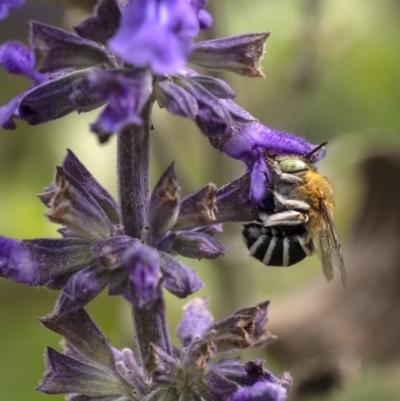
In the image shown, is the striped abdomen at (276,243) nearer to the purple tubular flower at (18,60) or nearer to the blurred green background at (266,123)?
the purple tubular flower at (18,60)

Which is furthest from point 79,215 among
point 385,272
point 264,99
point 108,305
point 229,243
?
point 264,99

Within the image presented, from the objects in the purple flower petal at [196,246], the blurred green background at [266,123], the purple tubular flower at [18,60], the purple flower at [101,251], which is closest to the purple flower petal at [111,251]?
the purple flower at [101,251]

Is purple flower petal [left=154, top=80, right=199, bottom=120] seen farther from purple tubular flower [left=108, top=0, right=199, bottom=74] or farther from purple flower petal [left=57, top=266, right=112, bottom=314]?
purple flower petal [left=57, top=266, right=112, bottom=314]

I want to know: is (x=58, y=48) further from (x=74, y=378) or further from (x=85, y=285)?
(x=74, y=378)

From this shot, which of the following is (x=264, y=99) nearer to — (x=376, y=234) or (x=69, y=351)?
(x=376, y=234)

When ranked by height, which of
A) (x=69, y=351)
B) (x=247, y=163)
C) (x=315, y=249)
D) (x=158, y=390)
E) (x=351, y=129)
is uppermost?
(x=351, y=129)

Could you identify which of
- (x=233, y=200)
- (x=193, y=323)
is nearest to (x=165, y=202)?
(x=233, y=200)

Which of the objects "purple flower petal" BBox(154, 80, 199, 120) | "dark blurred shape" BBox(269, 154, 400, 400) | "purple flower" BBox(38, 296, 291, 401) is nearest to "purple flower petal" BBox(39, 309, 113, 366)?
"purple flower" BBox(38, 296, 291, 401)
